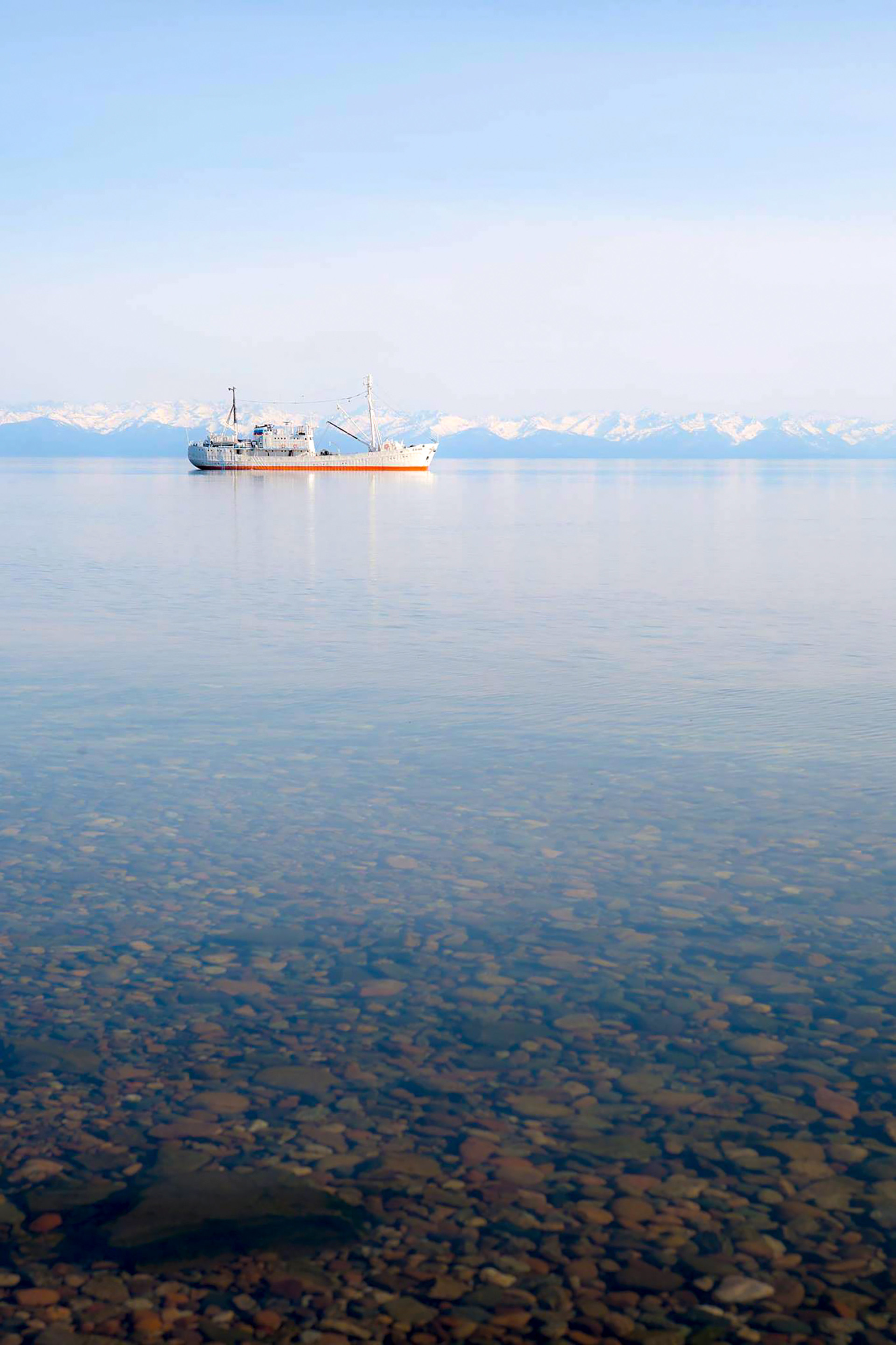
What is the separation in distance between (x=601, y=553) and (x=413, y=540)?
1373 cm

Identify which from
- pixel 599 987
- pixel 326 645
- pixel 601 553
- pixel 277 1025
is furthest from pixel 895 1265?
pixel 601 553

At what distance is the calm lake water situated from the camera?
6836 millimetres

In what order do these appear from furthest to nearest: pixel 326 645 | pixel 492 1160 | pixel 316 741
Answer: pixel 326 645 < pixel 316 741 < pixel 492 1160

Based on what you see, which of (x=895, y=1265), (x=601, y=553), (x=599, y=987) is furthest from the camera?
(x=601, y=553)

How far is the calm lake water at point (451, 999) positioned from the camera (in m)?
6.84

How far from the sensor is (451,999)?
33.4 ft

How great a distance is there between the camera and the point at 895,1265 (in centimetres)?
690

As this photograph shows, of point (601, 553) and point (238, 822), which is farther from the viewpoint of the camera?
point (601, 553)

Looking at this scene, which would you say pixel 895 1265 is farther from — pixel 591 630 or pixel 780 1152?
pixel 591 630

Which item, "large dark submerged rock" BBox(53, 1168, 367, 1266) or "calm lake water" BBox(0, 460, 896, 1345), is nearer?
"calm lake water" BBox(0, 460, 896, 1345)

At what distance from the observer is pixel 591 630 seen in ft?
104

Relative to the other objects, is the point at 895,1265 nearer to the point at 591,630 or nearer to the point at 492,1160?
the point at 492,1160

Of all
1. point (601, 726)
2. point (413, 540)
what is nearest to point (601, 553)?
point (413, 540)

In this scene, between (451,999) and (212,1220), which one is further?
(451,999)
